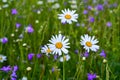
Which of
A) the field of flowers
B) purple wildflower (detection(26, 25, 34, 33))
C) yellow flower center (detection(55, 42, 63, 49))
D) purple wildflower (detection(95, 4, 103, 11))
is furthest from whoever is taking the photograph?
purple wildflower (detection(95, 4, 103, 11))

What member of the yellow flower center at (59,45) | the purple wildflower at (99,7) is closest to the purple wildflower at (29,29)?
the purple wildflower at (99,7)

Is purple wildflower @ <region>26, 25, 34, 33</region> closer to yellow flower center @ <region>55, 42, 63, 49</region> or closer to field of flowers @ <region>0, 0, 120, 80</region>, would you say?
field of flowers @ <region>0, 0, 120, 80</region>

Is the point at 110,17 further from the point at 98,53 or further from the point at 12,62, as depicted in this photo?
the point at 12,62

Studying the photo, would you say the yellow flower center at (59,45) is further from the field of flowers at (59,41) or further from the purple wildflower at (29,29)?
the purple wildflower at (29,29)

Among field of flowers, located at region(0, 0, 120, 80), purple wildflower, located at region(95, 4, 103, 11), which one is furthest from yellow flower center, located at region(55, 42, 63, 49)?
purple wildflower, located at region(95, 4, 103, 11)

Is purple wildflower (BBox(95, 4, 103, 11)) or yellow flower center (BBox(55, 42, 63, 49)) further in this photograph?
purple wildflower (BBox(95, 4, 103, 11))

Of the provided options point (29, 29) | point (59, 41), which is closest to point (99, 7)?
point (29, 29)

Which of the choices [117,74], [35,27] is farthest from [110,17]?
[117,74]

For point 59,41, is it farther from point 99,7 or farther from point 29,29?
point 99,7

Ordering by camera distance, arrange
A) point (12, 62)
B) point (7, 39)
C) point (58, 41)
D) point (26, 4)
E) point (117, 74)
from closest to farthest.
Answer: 1. point (58, 41)
2. point (117, 74)
3. point (12, 62)
4. point (7, 39)
5. point (26, 4)
